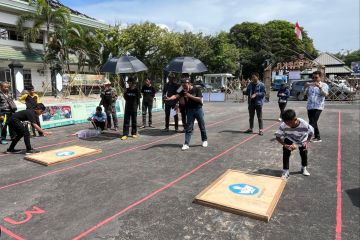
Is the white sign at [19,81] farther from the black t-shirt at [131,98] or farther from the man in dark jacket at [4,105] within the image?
the black t-shirt at [131,98]

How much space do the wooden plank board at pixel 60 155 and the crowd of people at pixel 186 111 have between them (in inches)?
25.6

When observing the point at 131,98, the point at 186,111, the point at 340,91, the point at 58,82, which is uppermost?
the point at 58,82

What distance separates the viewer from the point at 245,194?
463 cm

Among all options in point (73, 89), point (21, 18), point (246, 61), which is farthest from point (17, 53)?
point (246, 61)

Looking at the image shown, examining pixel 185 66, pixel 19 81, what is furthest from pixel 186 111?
pixel 19 81

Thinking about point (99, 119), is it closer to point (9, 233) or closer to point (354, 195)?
point (9, 233)

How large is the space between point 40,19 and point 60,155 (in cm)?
2139

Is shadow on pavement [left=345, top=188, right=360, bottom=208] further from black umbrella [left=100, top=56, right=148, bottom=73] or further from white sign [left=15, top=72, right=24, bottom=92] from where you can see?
white sign [left=15, top=72, right=24, bottom=92]

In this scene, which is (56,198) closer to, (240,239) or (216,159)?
(240,239)

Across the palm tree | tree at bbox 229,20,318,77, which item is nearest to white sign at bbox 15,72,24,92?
the palm tree

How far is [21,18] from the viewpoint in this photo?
80.4 ft

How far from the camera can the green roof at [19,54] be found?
23973 mm

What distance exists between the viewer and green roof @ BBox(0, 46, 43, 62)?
24.0 m

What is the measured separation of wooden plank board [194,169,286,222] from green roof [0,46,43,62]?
23.6 metres
